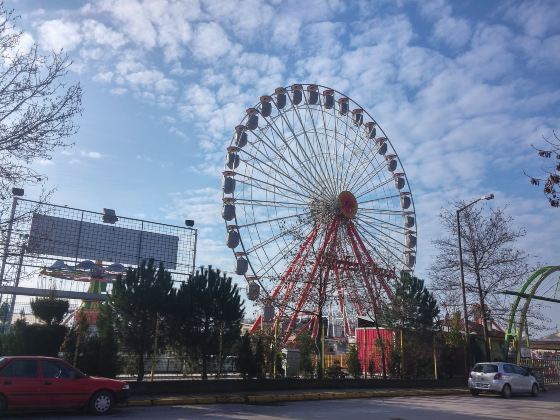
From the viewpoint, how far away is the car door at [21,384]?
12.3 metres

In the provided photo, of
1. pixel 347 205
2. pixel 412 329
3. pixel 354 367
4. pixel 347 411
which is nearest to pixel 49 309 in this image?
pixel 347 411

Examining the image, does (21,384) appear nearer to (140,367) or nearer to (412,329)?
(140,367)

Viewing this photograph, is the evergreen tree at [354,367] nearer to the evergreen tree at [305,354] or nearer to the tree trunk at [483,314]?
the evergreen tree at [305,354]

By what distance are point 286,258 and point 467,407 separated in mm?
15510

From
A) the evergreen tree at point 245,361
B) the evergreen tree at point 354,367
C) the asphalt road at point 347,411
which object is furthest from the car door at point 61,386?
the evergreen tree at point 354,367

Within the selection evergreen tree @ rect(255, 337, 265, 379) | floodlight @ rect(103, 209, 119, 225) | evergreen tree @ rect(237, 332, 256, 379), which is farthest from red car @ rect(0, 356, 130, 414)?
floodlight @ rect(103, 209, 119, 225)

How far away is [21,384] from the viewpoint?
12.4 metres

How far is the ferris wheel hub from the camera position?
116ft

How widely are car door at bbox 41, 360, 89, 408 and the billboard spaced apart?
2822cm

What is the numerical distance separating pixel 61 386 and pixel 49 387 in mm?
276

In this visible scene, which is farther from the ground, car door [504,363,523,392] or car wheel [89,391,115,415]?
car door [504,363,523,392]

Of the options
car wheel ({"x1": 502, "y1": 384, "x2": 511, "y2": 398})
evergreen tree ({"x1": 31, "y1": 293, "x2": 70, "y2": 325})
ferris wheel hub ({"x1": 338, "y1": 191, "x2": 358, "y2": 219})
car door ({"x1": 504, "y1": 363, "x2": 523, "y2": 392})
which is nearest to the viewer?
evergreen tree ({"x1": 31, "y1": 293, "x2": 70, "y2": 325})

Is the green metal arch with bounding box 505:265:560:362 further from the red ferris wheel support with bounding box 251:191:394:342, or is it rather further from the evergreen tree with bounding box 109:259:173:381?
the evergreen tree with bounding box 109:259:173:381

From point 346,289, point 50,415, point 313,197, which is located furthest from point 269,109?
point 50,415
